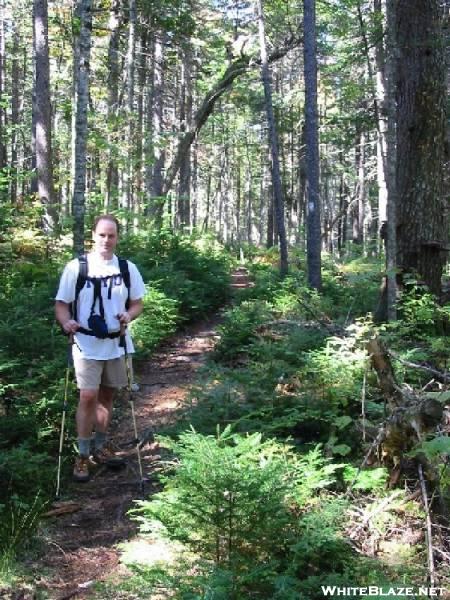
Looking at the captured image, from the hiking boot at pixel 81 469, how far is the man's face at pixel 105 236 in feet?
6.13

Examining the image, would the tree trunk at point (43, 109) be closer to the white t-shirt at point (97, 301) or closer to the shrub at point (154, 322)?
the shrub at point (154, 322)

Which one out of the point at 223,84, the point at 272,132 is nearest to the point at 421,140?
the point at 272,132

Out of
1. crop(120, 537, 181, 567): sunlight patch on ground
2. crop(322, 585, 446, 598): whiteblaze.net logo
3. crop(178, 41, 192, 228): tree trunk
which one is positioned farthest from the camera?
crop(178, 41, 192, 228): tree trunk

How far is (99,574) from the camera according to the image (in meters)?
3.64

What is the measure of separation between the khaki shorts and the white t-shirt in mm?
72

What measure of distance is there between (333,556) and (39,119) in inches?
560

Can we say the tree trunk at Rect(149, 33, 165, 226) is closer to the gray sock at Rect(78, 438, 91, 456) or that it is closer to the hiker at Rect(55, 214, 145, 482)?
the hiker at Rect(55, 214, 145, 482)

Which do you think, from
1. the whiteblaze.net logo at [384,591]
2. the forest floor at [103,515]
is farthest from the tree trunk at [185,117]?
the whiteblaze.net logo at [384,591]

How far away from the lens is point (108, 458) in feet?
18.0

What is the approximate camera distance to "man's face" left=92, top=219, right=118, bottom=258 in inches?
199

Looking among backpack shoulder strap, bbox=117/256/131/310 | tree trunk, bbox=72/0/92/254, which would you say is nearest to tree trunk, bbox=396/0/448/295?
backpack shoulder strap, bbox=117/256/131/310

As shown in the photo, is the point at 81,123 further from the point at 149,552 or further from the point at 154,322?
the point at 149,552

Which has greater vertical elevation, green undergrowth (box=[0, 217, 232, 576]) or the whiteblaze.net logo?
green undergrowth (box=[0, 217, 232, 576])

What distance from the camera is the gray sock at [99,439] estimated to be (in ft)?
17.7
